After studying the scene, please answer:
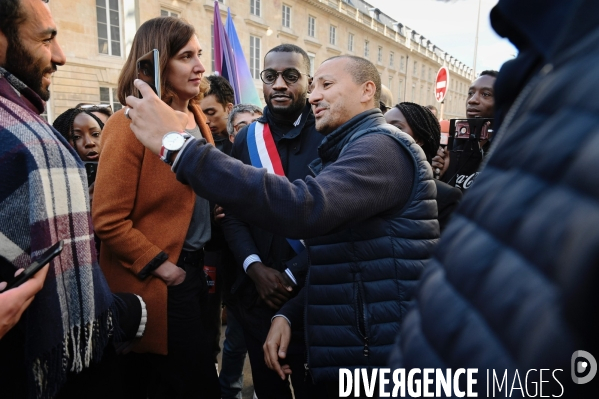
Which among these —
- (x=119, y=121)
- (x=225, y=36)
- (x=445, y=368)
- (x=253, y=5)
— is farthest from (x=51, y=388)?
(x=253, y=5)

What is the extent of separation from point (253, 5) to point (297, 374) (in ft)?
67.3

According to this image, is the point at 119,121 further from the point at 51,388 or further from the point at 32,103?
the point at 51,388

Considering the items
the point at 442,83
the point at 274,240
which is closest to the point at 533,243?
Result: the point at 274,240

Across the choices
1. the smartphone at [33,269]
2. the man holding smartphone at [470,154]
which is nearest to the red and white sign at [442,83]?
the man holding smartphone at [470,154]

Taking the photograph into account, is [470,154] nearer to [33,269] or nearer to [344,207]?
[344,207]

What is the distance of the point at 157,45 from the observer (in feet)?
6.26

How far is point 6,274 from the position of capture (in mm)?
1232

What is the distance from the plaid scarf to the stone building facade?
12.1 meters

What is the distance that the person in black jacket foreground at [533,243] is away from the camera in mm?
339

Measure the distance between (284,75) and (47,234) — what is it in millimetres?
1897

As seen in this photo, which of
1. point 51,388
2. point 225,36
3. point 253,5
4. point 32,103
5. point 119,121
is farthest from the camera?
→ point 253,5

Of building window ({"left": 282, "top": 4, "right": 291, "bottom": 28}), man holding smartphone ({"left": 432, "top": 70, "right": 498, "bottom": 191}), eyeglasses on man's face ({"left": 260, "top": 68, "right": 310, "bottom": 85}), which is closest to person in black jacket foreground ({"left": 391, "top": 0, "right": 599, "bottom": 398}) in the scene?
eyeglasses on man's face ({"left": 260, "top": 68, "right": 310, "bottom": 85})

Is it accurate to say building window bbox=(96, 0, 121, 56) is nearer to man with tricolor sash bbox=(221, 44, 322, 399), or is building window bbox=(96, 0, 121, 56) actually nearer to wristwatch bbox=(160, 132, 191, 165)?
man with tricolor sash bbox=(221, 44, 322, 399)

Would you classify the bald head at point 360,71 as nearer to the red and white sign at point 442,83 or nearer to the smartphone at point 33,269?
the smartphone at point 33,269
